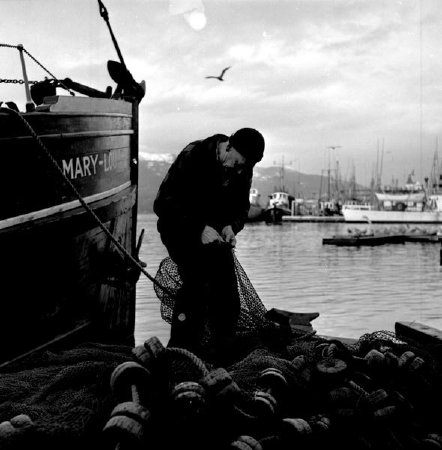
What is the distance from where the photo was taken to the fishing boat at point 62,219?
13.8 feet

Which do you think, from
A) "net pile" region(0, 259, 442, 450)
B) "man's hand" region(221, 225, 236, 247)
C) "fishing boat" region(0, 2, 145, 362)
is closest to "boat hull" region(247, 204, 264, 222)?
"fishing boat" region(0, 2, 145, 362)

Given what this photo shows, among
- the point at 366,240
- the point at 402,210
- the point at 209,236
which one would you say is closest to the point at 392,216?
the point at 402,210

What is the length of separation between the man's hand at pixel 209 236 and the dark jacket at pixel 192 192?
0.04 metres

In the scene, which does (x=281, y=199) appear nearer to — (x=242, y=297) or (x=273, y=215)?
(x=273, y=215)

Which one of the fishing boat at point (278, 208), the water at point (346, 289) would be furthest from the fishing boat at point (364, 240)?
the fishing boat at point (278, 208)

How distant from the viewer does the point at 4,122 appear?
13.4 ft

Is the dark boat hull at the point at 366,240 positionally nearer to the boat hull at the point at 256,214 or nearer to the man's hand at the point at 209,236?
the man's hand at the point at 209,236

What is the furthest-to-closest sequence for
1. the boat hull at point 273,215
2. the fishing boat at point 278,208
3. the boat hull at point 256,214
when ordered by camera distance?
the boat hull at point 256,214
the fishing boat at point 278,208
the boat hull at point 273,215

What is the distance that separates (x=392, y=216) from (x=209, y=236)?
87.0 meters

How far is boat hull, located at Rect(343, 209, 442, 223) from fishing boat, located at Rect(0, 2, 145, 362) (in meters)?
81.3

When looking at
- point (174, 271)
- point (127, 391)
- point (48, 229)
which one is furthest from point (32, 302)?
point (127, 391)

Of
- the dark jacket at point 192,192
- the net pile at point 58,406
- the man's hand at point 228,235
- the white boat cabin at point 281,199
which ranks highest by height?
the dark jacket at point 192,192

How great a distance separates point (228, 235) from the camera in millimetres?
4332

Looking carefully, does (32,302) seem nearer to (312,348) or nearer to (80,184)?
(80,184)
